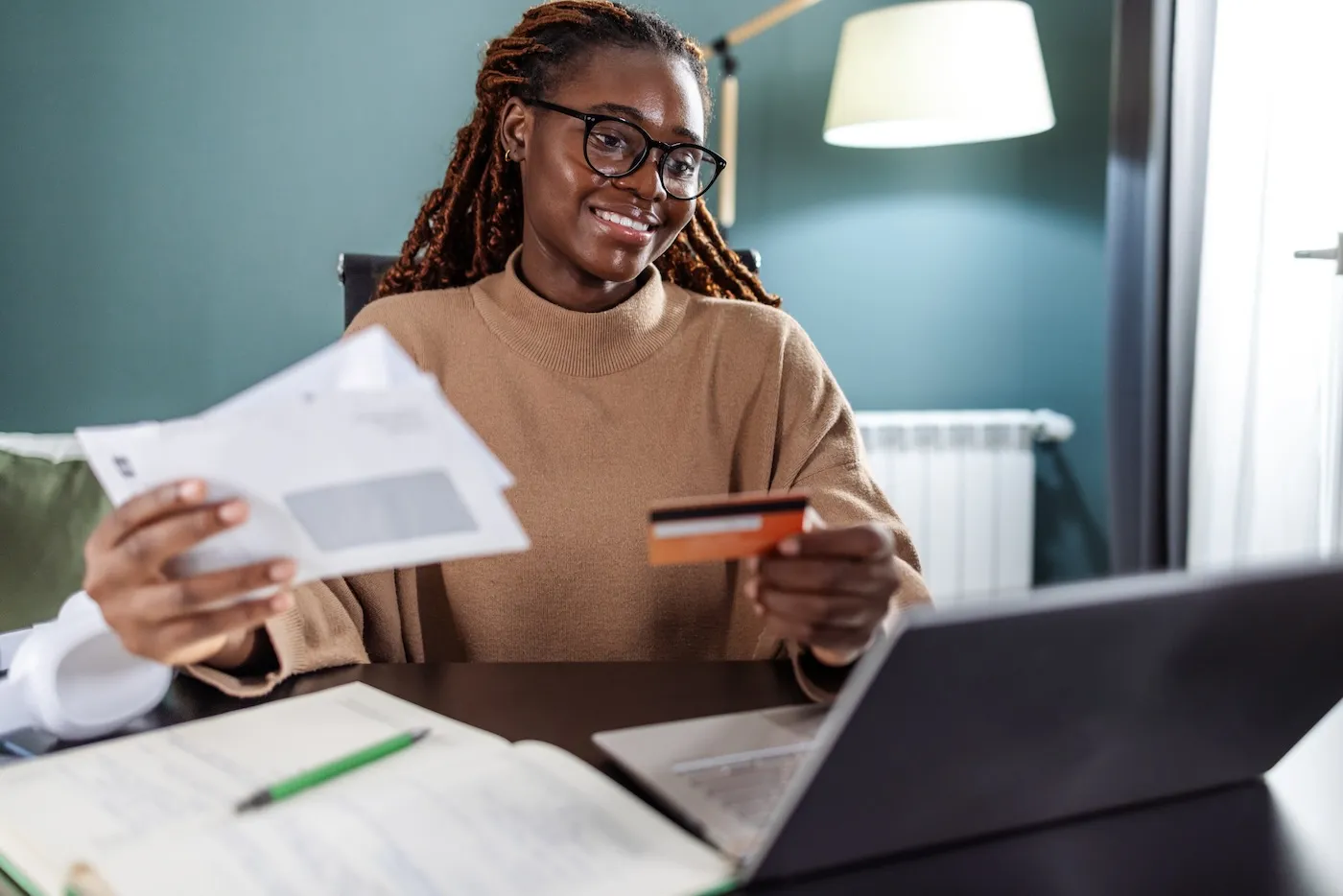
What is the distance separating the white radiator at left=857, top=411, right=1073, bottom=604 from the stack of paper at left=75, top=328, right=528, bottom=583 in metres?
2.18

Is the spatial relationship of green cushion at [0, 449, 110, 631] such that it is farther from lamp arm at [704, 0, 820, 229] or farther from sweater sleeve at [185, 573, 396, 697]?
lamp arm at [704, 0, 820, 229]

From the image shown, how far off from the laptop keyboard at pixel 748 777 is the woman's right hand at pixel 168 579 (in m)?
0.25

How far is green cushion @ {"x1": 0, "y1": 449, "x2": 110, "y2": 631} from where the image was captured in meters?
1.48

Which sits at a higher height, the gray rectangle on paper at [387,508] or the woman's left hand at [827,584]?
the gray rectangle on paper at [387,508]

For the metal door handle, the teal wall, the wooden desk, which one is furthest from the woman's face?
the teal wall

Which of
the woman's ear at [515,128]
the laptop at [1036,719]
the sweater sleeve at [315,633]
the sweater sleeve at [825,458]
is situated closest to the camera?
the laptop at [1036,719]

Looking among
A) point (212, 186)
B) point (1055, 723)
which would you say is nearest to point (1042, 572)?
point (212, 186)

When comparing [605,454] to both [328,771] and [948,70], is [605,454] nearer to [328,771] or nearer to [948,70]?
[328,771]

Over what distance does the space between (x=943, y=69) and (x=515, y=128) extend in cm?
124

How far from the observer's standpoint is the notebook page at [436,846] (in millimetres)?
524

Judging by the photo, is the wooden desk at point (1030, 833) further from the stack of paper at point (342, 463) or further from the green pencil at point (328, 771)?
the stack of paper at point (342, 463)

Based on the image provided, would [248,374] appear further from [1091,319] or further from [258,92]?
[1091,319]

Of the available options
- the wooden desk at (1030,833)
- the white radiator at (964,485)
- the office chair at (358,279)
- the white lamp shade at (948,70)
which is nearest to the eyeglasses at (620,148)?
the office chair at (358,279)

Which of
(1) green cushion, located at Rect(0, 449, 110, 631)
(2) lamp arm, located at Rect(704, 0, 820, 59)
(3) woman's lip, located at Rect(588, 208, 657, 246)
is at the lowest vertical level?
(1) green cushion, located at Rect(0, 449, 110, 631)
